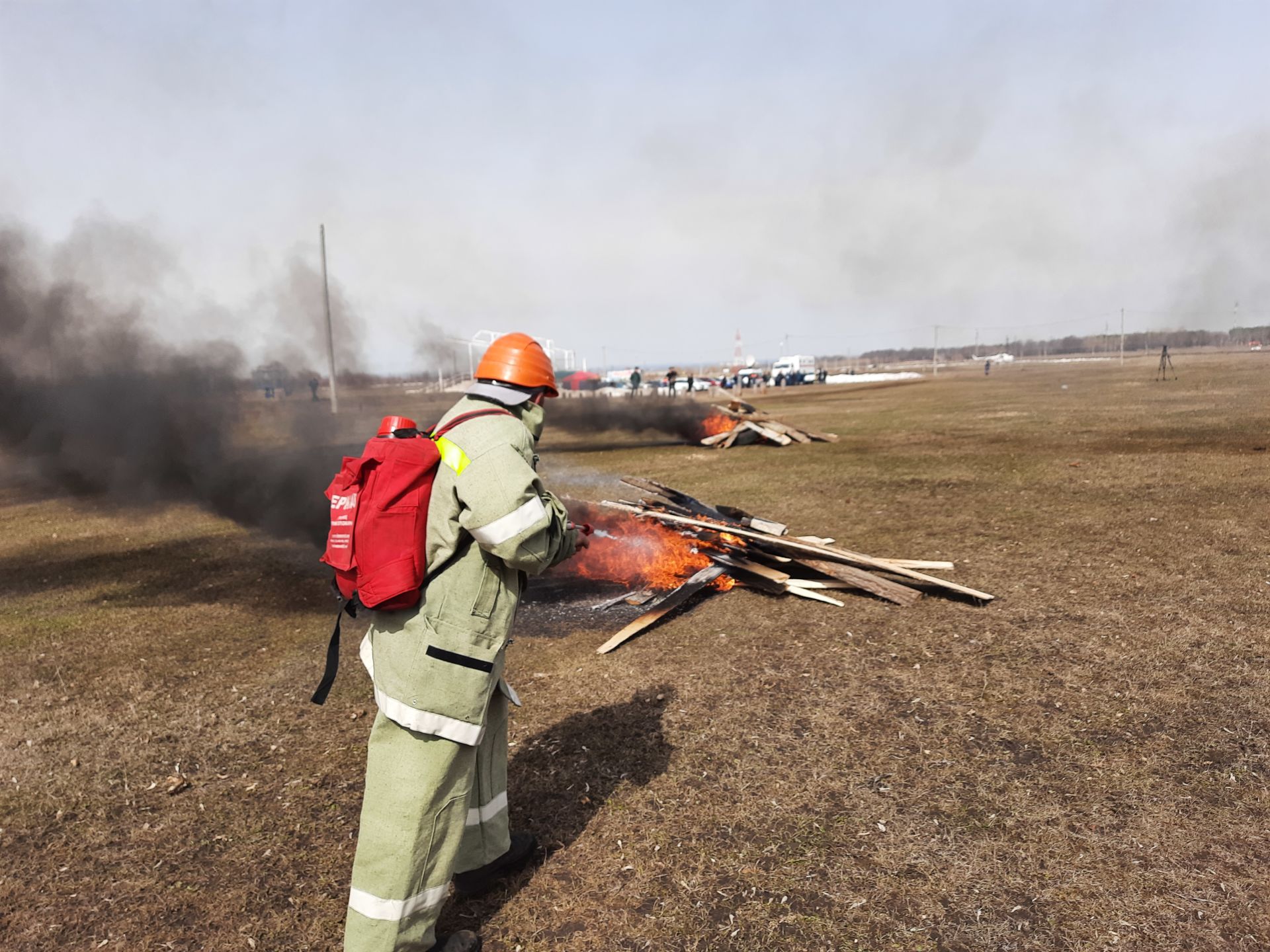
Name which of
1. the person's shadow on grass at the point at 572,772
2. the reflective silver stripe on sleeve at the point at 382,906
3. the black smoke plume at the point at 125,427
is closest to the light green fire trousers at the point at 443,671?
the reflective silver stripe on sleeve at the point at 382,906

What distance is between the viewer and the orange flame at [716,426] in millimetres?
25359

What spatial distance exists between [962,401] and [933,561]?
1189 inches

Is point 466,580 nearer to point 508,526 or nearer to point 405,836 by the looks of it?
point 508,526

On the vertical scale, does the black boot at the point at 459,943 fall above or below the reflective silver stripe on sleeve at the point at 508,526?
below

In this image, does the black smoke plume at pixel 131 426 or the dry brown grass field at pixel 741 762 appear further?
the black smoke plume at pixel 131 426

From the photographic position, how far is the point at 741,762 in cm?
471

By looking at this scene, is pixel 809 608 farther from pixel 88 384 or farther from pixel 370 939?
pixel 88 384

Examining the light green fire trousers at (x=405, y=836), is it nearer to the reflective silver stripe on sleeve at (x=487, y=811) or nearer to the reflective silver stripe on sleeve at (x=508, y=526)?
the reflective silver stripe on sleeve at (x=487, y=811)

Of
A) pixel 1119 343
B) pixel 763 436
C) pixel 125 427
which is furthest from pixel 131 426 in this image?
pixel 1119 343

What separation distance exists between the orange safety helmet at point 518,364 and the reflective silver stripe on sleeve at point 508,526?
56cm

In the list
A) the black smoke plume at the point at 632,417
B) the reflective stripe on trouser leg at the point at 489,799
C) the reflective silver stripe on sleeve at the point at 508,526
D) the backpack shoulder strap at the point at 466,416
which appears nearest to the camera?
the reflective silver stripe on sleeve at the point at 508,526

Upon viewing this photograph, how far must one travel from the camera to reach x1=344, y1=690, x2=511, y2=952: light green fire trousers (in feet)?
9.21

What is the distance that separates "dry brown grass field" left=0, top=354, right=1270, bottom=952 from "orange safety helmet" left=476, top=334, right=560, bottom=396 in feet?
8.13

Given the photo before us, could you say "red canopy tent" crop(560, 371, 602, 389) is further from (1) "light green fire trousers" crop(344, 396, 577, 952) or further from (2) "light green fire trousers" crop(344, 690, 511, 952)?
(2) "light green fire trousers" crop(344, 690, 511, 952)
